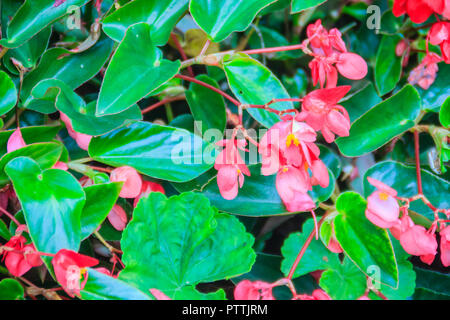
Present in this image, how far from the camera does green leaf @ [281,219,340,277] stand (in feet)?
2.42

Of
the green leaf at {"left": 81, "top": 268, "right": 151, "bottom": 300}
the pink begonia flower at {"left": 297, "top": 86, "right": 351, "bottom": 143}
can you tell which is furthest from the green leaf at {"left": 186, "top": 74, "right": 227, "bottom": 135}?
the green leaf at {"left": 81, "top": 268, "right": 151, "bottom": 300}

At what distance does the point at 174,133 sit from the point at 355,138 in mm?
280

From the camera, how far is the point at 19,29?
0.66 m

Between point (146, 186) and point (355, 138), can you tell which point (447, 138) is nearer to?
point (355, 138)

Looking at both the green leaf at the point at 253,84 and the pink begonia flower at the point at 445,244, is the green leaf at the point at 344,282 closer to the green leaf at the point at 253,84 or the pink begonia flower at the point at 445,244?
the pink begonia flower at the point at 445,244

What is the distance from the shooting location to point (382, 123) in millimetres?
734

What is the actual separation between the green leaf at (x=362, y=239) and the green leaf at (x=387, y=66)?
29cm

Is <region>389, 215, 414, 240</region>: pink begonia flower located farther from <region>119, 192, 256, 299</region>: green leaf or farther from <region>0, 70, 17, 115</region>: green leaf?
<region>0, 70, 17, 115</region>: green leaf

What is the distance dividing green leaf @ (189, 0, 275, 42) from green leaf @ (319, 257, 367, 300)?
0.38 m

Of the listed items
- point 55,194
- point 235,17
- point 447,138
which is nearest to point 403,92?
point 447,138

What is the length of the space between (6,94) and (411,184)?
62cm

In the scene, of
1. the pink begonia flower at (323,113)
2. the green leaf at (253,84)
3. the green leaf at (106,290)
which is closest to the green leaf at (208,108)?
the green leaf at (253,84)

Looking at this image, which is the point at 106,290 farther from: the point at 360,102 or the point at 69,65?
the point at 360,102
